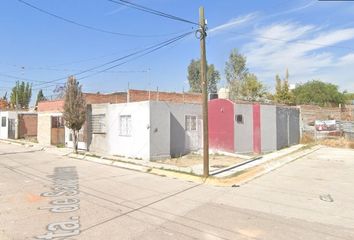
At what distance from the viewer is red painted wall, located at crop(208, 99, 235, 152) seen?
23953 millimetres

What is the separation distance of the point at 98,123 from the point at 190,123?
6061 millimetres

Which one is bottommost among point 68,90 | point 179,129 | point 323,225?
point 323,225

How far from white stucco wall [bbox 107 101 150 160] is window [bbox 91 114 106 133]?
64 cm

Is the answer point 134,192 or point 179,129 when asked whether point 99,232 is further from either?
point 179,129

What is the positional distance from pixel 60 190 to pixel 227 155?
12.3 metres

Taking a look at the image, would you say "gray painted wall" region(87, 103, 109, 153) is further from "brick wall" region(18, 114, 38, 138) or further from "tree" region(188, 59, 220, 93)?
"tree" region(188, 59, 220, 93)

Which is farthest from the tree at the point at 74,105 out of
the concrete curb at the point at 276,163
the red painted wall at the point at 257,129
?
the concrete curb at the point at 276,163

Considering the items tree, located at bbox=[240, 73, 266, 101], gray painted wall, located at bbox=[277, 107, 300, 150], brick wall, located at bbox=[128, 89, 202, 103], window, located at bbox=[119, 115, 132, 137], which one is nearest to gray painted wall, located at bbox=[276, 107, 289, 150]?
gray painted wall, located at bbox=[277, 107, 300, 150]

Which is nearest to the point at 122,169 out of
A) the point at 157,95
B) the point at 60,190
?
the point at 60,190

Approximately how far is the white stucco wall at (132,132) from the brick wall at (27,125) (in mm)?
22155

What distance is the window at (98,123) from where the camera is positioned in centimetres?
2523

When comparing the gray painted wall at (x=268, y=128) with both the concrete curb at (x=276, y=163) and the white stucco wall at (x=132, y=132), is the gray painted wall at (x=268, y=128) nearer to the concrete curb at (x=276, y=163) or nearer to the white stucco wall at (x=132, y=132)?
the concrete curb at (x=276, y=163)

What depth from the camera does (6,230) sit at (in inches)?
328

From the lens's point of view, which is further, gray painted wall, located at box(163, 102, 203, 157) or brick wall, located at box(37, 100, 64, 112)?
brick wall, located at box(37, 100, 64, 112)
